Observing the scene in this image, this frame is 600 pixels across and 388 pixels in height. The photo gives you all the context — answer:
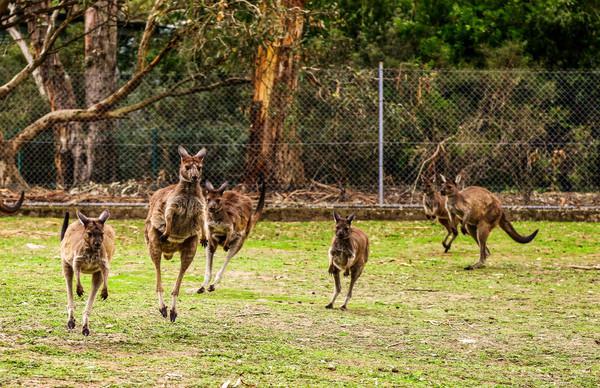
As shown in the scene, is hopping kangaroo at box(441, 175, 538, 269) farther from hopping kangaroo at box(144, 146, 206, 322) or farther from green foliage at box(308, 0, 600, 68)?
green foliage at box(308, 0, 600, 68)

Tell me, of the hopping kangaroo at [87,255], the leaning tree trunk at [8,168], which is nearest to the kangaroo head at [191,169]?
the hopping kangaroo at [87,255]

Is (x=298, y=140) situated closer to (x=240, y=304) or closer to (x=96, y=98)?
(x=96, y=98)

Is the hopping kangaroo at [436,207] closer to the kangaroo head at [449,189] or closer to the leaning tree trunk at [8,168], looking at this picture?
the kangaroo head at [449,189]

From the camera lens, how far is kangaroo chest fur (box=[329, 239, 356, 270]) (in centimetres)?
929

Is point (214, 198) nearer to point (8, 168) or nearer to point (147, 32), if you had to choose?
point (147, 32)

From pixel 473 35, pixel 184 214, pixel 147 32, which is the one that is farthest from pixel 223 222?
pixel 473 35

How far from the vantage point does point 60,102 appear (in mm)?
19453

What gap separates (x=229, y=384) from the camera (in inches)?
243

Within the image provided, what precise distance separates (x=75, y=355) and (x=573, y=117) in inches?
439

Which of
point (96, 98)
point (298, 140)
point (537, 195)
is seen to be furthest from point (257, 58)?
point (537, 195)

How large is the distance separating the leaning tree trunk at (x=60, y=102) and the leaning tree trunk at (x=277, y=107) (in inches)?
108

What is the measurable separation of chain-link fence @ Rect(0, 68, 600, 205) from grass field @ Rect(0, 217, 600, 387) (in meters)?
2.48

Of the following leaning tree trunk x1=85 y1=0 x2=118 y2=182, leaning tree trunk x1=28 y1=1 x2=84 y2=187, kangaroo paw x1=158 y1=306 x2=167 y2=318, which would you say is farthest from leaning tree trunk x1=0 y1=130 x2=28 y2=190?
kangaroo paw x1=158 y1=306 x2=167 y2=318

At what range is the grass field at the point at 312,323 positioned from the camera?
6.63 meters
